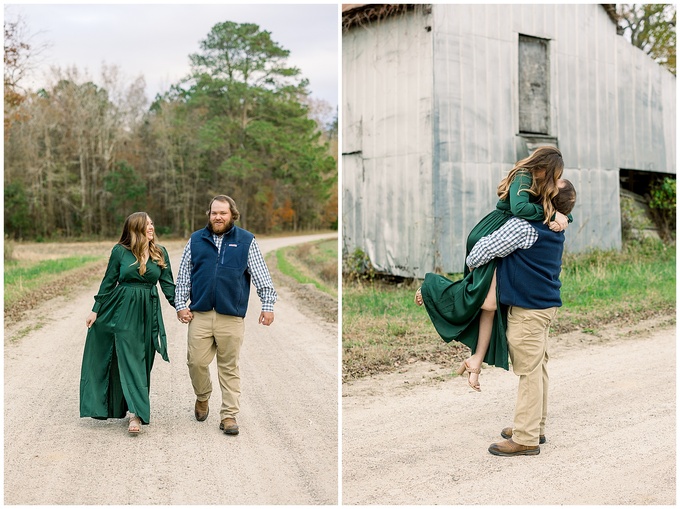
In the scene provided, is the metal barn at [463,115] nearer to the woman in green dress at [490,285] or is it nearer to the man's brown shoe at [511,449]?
the woman in green dress at [490,285]

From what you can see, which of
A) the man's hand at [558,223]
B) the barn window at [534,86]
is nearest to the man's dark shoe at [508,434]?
the man's hand at [558,223]

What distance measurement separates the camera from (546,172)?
4.23 m

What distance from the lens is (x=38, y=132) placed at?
3203cm

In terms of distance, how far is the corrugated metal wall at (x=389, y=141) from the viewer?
10.6m

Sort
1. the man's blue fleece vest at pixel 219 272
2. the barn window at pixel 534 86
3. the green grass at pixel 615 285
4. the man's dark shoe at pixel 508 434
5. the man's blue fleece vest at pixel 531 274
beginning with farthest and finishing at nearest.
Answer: the barn window at pixel 534 86, the green grass at pixel 615 285, the man's blue fleece vest at pixel 219 272, the man's dark shoe at pixel 508 434, the man's blue fleece vest at pixel 531 274

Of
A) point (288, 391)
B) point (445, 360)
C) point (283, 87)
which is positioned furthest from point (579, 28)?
point (283, 87)

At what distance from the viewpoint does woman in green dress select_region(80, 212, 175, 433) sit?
16.2 ft

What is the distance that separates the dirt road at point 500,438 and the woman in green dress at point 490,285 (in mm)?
565

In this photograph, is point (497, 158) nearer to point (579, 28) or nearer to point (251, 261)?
point (579, 28)

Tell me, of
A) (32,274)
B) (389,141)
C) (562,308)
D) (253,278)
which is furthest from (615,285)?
(32,274)

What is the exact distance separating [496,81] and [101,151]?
2771 centimetres

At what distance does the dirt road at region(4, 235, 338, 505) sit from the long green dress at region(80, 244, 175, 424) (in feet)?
0.77

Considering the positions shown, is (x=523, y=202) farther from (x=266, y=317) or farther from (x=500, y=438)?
(x=266, y=317)

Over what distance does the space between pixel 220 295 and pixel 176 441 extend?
101 centimetres
